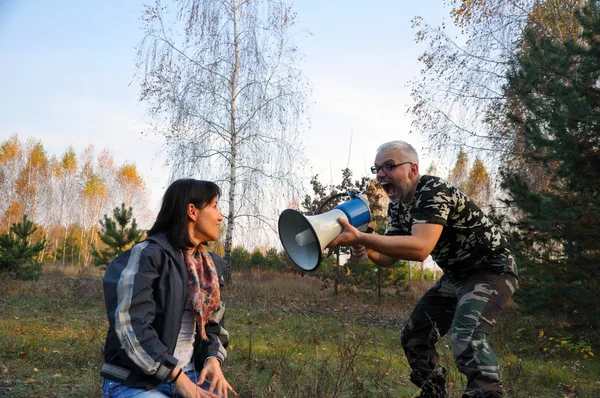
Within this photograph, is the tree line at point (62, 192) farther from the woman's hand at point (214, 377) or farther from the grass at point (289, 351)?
the woman's hand at point (214, 377)

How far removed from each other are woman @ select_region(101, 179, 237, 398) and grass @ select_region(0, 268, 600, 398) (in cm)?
107

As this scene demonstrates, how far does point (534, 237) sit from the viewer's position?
29.3 feet

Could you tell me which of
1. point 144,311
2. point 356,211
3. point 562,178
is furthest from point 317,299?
point 144,311

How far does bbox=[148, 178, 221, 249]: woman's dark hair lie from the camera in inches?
95.5

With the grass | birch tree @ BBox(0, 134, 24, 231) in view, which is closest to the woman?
the grass

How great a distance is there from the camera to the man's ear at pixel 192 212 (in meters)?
2.51

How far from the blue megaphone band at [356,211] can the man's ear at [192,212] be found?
3.47ft

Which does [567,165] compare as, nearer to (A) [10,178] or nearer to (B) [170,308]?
(B) [170,308]

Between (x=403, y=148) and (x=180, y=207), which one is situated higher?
(x=403, y=148)

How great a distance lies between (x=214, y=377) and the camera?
7.89 feet

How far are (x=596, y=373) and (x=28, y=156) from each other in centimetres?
5132

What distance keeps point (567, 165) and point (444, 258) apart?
4.68 metres

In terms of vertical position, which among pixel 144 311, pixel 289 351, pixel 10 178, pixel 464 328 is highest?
pixel 10 178

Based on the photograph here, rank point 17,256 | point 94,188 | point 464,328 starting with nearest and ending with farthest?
point 464,328, point 17,256, point 94,188
